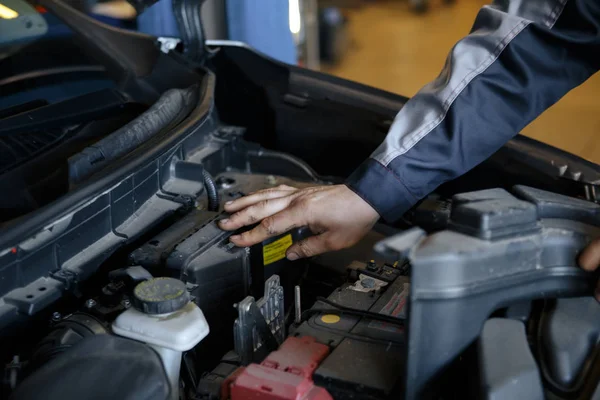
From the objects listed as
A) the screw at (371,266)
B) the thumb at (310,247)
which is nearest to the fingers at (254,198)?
the thumb at (310,247)

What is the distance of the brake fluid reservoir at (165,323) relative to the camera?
0.99 meters

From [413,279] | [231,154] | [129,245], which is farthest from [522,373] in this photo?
[231,154]

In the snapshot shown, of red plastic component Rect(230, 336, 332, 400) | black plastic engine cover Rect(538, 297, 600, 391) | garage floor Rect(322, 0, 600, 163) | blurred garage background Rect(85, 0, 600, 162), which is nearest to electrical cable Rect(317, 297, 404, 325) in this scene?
red plastic component Rect(230, 336, 332, 400)

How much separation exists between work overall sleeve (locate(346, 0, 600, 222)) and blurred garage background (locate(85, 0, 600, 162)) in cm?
74

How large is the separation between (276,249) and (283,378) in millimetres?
385

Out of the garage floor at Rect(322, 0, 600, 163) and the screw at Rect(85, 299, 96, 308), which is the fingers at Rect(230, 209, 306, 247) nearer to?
the screw at Rect(85, 299, 96, 308)

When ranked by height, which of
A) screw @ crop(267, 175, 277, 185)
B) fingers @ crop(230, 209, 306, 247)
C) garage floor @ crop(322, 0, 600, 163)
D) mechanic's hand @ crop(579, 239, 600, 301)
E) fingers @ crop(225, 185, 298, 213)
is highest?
mechanic's hand @ crop(579, 239, 600, 301)

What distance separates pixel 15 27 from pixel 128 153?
564 mm

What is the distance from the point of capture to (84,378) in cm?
91

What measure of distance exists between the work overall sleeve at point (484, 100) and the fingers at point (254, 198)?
0.14 metres

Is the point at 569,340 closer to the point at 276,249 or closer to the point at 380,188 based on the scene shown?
the point at 380,188

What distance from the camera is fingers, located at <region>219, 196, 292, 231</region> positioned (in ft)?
4.17

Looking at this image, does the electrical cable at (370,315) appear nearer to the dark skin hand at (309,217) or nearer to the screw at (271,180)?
the dark skin hand at (309,217)

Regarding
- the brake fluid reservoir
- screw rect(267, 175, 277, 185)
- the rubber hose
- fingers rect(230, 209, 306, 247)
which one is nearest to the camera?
the brake fluid reservoir
